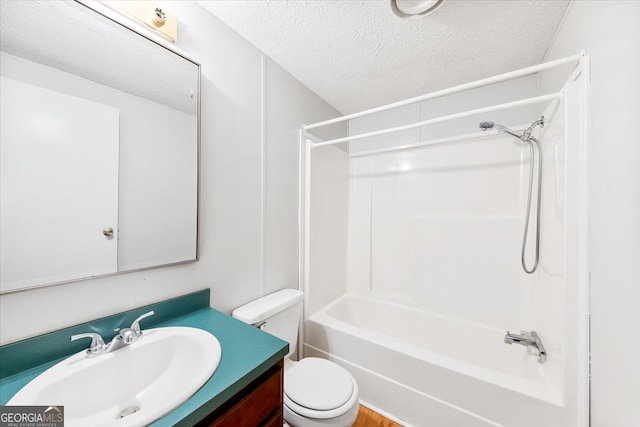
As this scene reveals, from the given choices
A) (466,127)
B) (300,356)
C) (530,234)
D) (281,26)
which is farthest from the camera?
(466,127)

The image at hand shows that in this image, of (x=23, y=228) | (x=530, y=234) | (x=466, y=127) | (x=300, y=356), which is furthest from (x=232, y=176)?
(x=530, y=234)

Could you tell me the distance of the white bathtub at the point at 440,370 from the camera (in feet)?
3.80

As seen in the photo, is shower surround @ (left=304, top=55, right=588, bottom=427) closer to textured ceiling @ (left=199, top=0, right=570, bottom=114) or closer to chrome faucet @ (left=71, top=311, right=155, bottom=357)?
textured ceiling @ (left=199, top=0, right=570, bottom=114)

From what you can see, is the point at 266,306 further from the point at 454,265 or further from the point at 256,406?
the point at 454,265

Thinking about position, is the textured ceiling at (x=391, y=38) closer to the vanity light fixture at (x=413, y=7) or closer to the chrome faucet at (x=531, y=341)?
the vanity light fixture at (x=413, y=7)

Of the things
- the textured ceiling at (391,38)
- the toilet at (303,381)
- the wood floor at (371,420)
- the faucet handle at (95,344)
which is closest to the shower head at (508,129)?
the textured ceiling at (391,38)

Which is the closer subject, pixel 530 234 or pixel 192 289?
pixel 192 289

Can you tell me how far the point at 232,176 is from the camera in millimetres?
1334

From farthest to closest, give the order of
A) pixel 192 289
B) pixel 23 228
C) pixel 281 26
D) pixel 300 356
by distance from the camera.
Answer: pixel 300 356, pixel 281 26, pixel 192 289, pixel 23 228

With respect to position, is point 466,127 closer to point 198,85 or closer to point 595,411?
point 595,411

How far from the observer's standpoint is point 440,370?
1314 millimetres

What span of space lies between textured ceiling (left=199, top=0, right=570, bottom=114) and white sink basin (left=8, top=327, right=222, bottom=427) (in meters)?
1.56

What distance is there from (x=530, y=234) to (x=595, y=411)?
3.38 feet

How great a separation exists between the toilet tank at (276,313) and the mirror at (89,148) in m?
0.43
